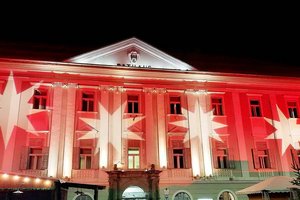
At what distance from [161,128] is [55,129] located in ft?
22.1

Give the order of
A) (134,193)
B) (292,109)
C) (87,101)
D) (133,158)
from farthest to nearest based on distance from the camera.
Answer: (292,109) < (87,101) < (133,158) < (134,193)

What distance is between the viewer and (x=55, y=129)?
20.5 m

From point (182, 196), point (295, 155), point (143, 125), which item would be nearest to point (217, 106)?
point (143, 125)

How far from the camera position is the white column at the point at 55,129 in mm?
19672

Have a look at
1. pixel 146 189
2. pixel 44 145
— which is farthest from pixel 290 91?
pixel 44 145

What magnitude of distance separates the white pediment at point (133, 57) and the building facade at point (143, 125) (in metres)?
0.07

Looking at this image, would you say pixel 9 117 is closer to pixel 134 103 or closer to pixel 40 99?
pixel 40 99

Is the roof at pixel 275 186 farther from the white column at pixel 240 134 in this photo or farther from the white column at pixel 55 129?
the white column at pixel 55 129

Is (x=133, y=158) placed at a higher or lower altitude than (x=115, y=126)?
lower

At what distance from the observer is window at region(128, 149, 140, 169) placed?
68.6 feet

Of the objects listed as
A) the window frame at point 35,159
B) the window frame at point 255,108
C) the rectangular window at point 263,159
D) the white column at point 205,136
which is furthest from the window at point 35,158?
the window frame at point 255,108

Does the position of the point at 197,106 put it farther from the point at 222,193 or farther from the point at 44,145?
the point at 44,145

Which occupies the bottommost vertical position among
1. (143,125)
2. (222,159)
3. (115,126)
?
(222,159)

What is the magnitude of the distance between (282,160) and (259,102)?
4.41 metres
